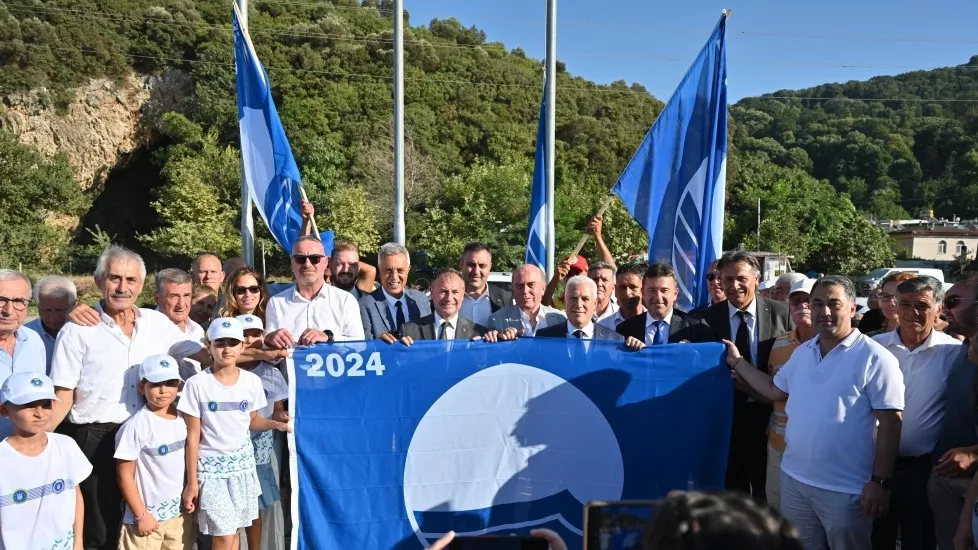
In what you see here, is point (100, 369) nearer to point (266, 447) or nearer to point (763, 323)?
point (266, 447)

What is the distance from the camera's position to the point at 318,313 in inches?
198

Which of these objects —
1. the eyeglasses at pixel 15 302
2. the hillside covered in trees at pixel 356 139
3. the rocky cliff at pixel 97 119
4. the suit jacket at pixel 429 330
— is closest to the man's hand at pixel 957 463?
the suit jacket at pixel 429 330

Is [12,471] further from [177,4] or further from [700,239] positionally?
[177,4]

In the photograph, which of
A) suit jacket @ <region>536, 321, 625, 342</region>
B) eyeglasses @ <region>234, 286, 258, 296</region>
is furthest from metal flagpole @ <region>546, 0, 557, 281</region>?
eyeglasses @ <region>234, 286, 258, 296</region>

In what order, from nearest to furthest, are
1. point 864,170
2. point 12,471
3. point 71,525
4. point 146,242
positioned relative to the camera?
point 12,471, point 71,525, point 146,242, point 864,170

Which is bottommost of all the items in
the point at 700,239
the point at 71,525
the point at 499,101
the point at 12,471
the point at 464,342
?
the point at 71,525

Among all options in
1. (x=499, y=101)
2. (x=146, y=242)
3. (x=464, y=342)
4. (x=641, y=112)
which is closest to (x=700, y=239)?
(x=464, y=342)

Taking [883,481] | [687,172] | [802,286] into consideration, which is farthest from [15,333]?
[687,172]

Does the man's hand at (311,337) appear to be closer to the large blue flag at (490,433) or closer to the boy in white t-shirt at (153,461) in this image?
the large blue flag at (490,433)

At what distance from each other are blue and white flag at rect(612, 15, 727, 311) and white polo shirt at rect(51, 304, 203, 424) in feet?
14.8

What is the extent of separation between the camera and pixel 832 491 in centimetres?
374

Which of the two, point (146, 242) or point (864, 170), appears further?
point (864, 170)

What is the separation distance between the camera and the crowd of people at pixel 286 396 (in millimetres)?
3662

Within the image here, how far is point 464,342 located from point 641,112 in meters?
53.0
